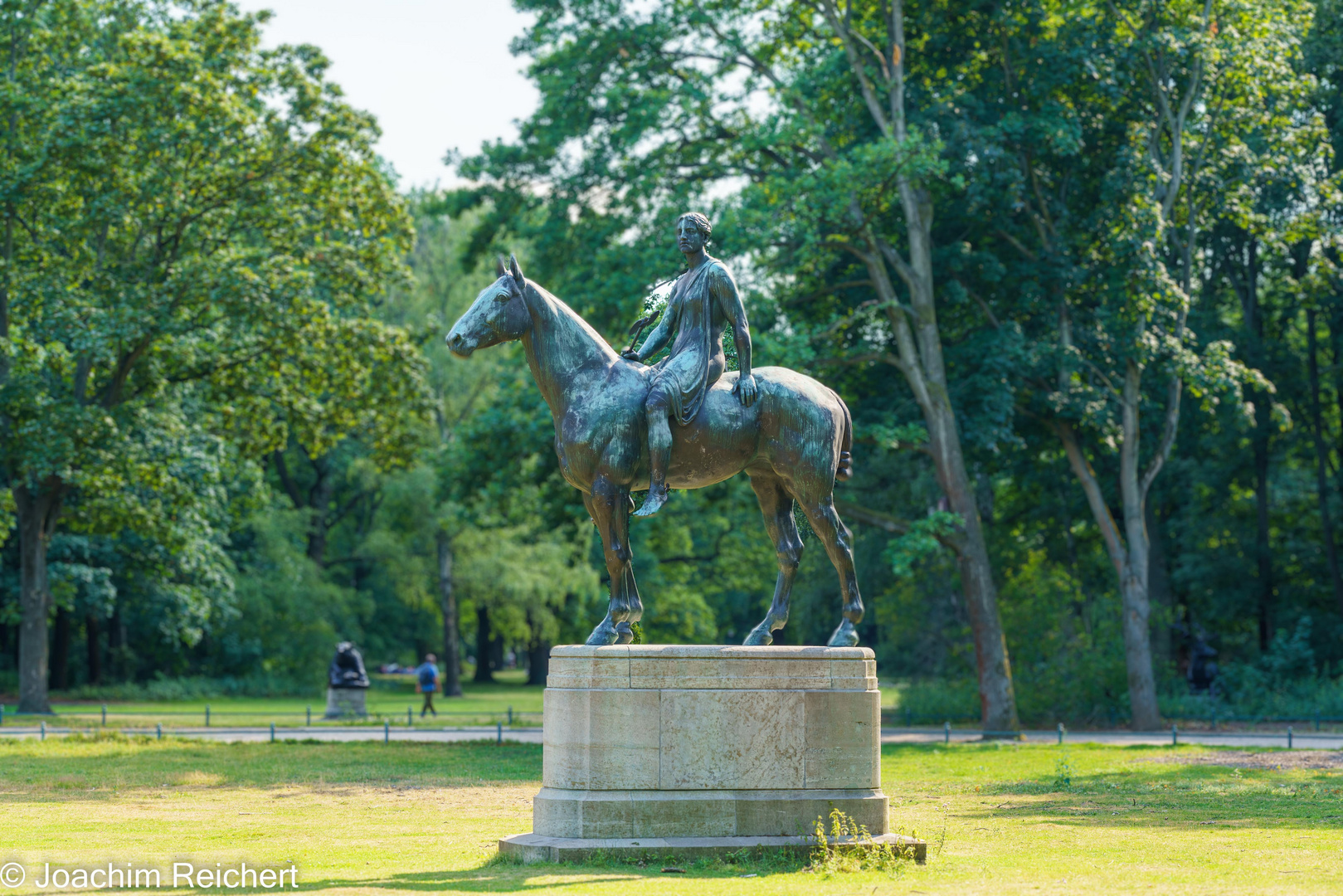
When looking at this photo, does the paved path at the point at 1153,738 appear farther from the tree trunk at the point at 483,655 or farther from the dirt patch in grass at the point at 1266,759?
Result: the tree trunk at the point at 483,655

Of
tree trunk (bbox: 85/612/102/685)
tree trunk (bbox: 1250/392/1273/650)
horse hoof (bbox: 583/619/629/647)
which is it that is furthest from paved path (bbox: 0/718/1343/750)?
tree trunk (bbox: 85/612/102/685)

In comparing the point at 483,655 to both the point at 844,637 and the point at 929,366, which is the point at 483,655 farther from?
the point at 844,637

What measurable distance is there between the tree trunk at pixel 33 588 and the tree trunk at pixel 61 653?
17029mm

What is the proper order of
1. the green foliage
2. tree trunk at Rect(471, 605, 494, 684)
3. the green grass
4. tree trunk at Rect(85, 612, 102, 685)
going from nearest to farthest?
the green foliage, the green grass, tree trunk at Rect(85, 612, 102, 685), tree trunk at Rect(471, 605, 494, 684)

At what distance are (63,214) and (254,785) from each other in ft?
55.1

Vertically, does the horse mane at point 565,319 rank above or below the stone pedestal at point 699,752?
above

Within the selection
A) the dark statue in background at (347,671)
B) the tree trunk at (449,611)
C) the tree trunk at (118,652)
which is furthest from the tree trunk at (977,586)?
the tree trunk at (118,652)

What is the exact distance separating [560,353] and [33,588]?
22879 millimetres

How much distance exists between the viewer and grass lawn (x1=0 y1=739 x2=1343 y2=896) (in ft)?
31.7

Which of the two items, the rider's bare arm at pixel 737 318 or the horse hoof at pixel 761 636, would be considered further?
the horse hoof at pixel 761 636

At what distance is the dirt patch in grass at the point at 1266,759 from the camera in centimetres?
1959

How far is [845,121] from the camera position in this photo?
29.7 metres

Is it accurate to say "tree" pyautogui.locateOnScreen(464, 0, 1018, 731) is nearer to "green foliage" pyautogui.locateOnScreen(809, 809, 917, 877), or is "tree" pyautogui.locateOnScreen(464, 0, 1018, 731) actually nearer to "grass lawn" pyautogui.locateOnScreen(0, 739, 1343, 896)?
"grass lawn" pyautogui.locateOnScreen(0, 739, 1343, 896)

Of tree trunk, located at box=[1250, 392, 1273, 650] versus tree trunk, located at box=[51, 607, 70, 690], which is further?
tree trunk, located at box=[51, 607, 70, 690]
